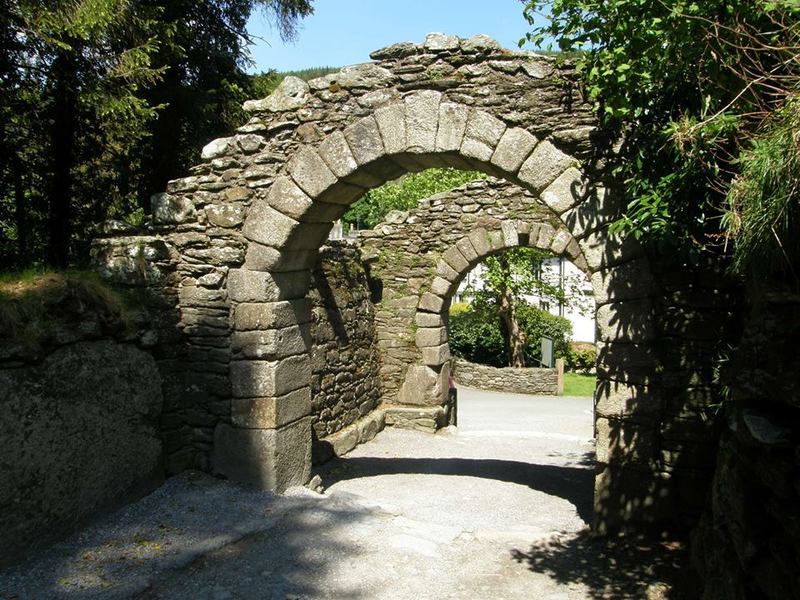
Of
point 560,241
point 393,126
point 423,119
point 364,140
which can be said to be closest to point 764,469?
point 423,119

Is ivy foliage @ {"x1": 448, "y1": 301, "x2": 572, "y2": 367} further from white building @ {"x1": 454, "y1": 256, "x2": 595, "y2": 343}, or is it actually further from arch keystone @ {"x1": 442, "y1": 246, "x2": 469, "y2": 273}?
arch keystone @ {"x1": 442, "y1": 246, "x2": 469, "y2": 273}

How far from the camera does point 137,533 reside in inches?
181

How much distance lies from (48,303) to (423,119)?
9.69 ft

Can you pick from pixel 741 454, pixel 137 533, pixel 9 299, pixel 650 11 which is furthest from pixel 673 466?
pixel 9 299

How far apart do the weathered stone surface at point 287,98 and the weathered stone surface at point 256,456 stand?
2630 millimetres

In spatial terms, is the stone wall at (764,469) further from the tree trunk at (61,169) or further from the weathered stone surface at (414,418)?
the tree trunk at (61,169)

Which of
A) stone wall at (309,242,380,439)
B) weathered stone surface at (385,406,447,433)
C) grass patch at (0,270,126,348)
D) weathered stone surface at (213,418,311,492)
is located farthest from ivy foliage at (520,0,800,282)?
weathered stone surface at (385,406,447,433)

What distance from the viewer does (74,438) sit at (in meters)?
4.49

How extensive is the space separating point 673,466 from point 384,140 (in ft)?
10.3

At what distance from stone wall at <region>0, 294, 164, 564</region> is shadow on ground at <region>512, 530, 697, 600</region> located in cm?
298

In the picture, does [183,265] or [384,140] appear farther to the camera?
[183,265]

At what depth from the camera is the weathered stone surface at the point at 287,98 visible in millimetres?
5281

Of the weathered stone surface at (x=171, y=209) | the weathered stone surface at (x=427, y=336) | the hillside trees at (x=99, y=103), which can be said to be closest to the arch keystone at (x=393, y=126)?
the weathered stone surface at (x=171, y=209)

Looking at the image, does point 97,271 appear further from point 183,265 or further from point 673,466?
point 673,466
